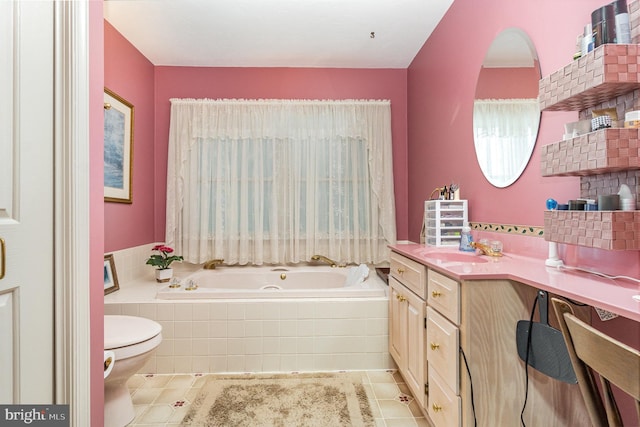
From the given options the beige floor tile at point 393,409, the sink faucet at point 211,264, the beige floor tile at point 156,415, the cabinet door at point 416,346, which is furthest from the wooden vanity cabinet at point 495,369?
the sink faucet at point 211,264

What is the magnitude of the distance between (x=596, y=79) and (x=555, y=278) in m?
0.60

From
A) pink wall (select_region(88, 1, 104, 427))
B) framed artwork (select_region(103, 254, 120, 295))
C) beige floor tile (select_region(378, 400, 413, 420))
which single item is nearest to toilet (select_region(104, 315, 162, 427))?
pink wall (select_region(88, 1, 104, 427))

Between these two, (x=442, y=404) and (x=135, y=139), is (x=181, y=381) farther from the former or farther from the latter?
(x=135, y=139)

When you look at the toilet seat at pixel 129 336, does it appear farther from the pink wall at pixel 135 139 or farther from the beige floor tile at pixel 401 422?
the beige floor tile at pixel 401 422

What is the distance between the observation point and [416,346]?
68.2 inches

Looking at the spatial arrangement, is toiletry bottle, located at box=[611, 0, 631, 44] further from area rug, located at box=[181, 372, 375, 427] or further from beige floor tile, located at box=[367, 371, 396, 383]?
beige floor tile, located at box=[367, 371, 396, 383]

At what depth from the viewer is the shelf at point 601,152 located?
94 cm

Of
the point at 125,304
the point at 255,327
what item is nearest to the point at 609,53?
the point at 255,327

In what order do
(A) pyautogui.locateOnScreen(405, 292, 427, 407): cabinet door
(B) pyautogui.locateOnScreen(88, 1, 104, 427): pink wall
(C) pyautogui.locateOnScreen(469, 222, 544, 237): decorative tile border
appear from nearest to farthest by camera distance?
(B) pyautogui.locateOnScreen(88, 1, 104, 427): pink wall, (C) pyautogui.locateOnScreen(469, 222, 544, 237): decorative tile border, (A) pyautogui.locateOnScreen(405, 292, 427, 407): cabinet door

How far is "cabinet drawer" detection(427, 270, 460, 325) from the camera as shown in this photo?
1271 mm

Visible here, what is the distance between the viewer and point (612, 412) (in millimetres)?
658

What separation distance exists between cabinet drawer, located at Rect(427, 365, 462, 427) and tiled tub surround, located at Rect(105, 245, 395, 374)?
2.57 feet

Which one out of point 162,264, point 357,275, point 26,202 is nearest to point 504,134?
point 357,275

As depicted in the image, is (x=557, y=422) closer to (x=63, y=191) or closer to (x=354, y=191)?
(x=63, y=191)
